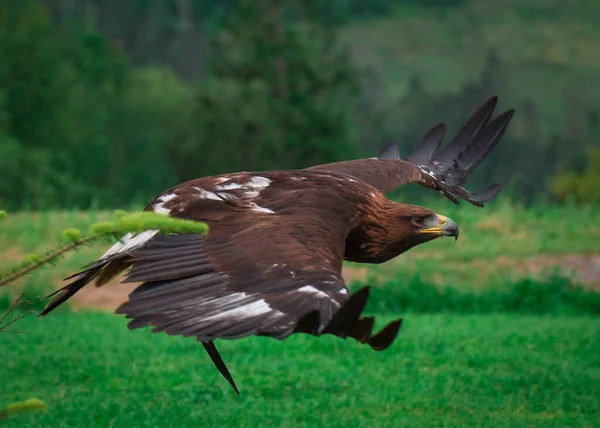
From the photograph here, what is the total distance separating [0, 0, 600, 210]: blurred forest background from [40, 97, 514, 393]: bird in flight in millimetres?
21234

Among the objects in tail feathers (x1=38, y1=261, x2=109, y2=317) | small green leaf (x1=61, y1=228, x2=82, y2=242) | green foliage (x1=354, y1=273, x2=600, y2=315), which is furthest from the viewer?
green foliage (x1=354, y1=273, x2=600, y2=315)

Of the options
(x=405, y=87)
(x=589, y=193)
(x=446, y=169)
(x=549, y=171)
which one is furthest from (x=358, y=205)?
(x=405, y=87)

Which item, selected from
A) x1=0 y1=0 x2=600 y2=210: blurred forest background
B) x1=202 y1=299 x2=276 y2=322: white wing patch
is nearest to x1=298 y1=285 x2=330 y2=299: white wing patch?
x1=202 y1=299 x2=276 y2=322: white wing patch

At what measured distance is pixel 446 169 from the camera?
848 centimetres

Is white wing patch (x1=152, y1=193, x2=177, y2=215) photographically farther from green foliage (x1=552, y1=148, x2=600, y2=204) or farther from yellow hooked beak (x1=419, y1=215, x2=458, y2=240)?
green foliage (x1=552, y1=148, x2=600, y2=204)

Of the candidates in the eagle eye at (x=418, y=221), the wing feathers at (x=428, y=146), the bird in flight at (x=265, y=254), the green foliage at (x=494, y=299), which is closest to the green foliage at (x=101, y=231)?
the bird in flight at (x=265, y=254)

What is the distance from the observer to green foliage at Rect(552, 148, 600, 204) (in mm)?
36231

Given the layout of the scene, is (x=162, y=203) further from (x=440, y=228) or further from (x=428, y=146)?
(x=428, y=146)

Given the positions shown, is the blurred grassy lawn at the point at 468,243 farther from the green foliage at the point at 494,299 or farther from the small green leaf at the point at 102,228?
the small green leaf at the point at 102,228

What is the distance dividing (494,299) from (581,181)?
28.0m

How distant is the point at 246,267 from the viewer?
505 cm

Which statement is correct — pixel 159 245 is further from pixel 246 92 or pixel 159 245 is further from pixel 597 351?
pixel 246 92

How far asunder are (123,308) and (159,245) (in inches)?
27.9

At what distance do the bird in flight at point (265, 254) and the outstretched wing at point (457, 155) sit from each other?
0.86 m
